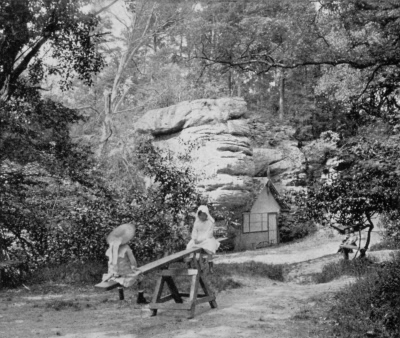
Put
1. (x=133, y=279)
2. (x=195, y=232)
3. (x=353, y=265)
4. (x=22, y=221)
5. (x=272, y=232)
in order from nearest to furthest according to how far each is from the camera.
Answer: (x=133, y=279) < (x=195, y=232) < (x=22, y=221) < (x=353, y=265) < (x=272, y=232)

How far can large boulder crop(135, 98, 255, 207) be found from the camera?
2131cm

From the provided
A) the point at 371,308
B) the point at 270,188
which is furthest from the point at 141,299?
the point at 270,188

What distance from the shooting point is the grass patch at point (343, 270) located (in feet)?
38.3

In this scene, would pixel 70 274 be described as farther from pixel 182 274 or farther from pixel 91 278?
pixel 182 274

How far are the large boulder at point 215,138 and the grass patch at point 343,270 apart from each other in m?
8.50

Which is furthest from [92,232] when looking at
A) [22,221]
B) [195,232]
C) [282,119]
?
[282,119]

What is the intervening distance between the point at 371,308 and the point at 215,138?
15982mm

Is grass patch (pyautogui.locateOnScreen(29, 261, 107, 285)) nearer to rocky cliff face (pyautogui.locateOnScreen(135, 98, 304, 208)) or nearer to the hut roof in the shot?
rocky cliff face (pyautogui.locateOnScreen(135, 98, 304, 208))

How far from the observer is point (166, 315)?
299 inches

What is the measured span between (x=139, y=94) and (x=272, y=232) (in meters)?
10.5

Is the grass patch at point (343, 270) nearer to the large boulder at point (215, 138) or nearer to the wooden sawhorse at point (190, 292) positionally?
the wooden sawhorse at point (190, 292)

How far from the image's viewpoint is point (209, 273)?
1180cm

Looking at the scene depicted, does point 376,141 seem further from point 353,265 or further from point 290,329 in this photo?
point 290,329

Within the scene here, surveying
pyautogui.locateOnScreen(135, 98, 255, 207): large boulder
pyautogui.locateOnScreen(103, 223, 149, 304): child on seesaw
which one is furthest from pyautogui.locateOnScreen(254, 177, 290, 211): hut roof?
pyautogui.locateOnScreen(103, 223, 149, 304): child on seesaw
